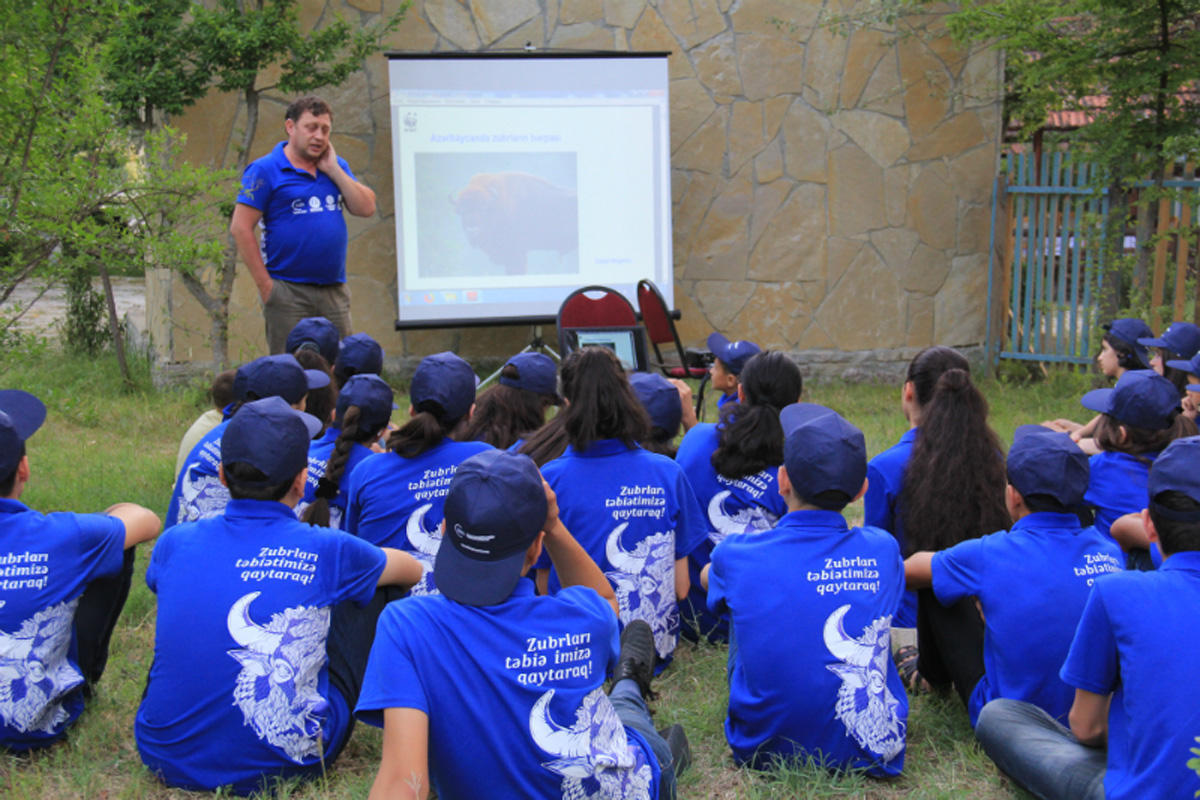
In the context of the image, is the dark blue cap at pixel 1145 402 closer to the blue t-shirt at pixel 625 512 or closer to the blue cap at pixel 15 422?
the blue t-shirt at pixel 625 512

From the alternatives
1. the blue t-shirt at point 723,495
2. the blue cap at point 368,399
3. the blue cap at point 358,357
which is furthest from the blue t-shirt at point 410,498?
the blue cap at point 358,357

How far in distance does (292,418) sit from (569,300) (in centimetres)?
404

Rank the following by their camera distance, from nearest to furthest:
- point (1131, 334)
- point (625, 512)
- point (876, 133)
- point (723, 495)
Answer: point (625, 512) → point (723, 495) → point (1131, 334) → point (876, 133)

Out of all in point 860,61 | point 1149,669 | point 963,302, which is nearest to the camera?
point 1149,669

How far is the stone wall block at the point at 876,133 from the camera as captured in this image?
8359 millimetres

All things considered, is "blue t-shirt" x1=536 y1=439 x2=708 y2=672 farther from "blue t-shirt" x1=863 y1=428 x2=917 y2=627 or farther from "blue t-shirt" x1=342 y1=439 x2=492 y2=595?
"blue t-shirt" x1=863 y1=428 x2=917 y2=627

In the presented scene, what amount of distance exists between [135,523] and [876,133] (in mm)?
6966

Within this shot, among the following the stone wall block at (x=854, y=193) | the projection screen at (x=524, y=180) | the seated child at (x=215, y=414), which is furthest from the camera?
the stone wall block at (x=854, y=193)

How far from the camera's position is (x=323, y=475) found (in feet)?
11.0

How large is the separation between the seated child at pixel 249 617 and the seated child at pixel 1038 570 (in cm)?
143

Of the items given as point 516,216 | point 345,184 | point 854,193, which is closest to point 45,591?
point 345,184

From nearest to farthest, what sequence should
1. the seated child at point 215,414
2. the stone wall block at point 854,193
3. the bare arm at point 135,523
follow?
1. the bare arm at point 135,523
2. the seated child at point 215,414
3. the stone wall block at point 854,193

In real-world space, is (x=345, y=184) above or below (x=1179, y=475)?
above

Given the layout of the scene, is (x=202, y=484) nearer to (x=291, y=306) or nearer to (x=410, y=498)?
(x=410, y=498)
